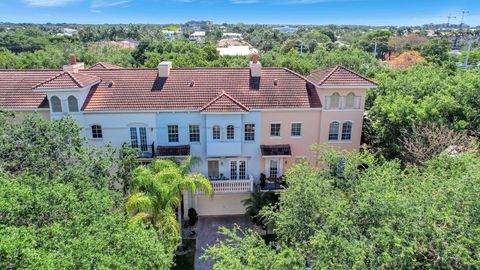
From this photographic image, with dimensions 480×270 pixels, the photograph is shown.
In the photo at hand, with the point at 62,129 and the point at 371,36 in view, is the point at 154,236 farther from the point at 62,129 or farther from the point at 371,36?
the point at 371,36

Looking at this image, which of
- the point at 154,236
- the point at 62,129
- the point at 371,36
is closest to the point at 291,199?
the point at 154,236

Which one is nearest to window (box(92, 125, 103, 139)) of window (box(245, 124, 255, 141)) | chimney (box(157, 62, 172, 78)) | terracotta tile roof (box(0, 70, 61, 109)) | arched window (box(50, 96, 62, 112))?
arched window (box(50, 96, 62, 112))

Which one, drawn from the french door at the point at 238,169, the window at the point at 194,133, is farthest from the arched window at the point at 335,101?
the window at the point at 194,133

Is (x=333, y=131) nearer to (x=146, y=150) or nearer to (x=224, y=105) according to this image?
(x=224, y=105)

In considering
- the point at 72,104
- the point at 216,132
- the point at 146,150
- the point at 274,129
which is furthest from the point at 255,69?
the point at 72,104

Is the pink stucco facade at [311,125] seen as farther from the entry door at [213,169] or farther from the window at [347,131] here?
the entry door at [213,169]
